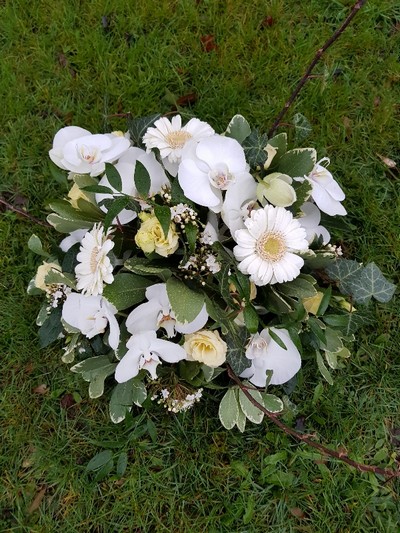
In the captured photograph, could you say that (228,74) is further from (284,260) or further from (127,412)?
(127,412)

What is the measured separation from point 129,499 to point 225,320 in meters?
0.89

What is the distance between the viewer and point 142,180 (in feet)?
4.46

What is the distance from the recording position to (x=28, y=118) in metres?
2.22

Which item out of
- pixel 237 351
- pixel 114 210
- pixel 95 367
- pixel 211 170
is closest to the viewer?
pixel 114 210

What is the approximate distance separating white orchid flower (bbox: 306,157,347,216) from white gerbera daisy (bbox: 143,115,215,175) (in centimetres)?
31

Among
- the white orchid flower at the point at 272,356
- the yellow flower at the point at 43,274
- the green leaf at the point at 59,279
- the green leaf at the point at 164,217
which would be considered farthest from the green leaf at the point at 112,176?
the white orchid flower at the point at 272,356

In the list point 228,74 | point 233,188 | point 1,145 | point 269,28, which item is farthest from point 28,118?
point 233,188

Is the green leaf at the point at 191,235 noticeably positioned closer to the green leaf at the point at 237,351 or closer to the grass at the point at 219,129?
the green leaf at the point at 237,351

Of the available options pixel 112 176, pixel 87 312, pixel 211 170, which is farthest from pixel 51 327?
pixel 211 170

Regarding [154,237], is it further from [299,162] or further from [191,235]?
[299,162]

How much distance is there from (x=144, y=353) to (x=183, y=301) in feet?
0.63

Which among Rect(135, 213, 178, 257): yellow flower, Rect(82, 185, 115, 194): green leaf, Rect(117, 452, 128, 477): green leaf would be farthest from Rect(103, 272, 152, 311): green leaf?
Rect(117, 452, 128, 477): green leaf

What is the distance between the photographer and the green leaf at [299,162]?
1.46 metres

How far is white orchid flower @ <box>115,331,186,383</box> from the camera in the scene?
144 cm
